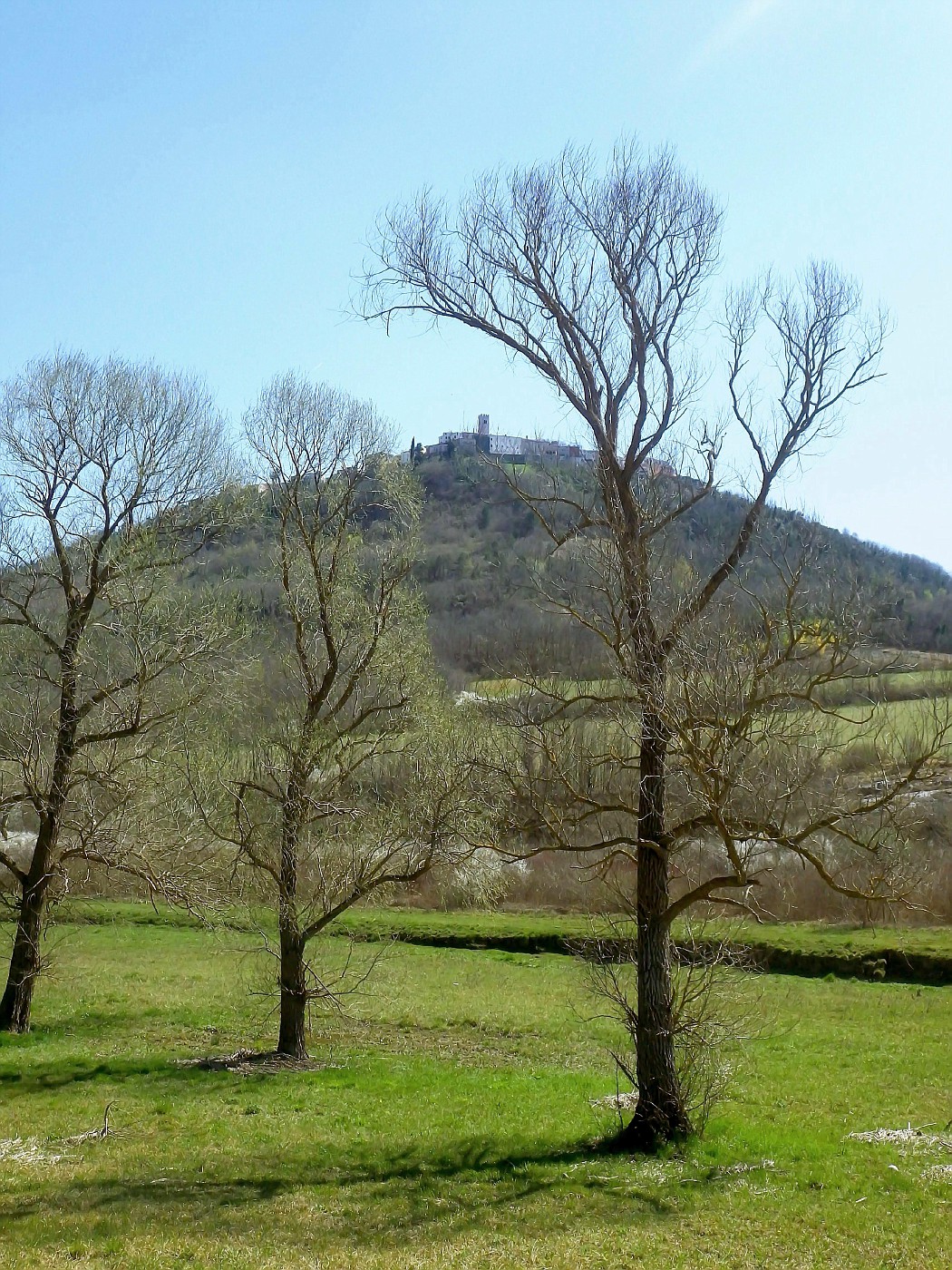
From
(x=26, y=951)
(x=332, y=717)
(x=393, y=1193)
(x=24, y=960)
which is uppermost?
(x=332, y=717)

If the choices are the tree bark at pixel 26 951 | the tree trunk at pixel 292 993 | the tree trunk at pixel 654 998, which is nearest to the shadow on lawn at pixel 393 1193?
the tree trunk at pixel 654 998

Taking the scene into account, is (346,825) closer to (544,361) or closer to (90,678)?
(90,678)

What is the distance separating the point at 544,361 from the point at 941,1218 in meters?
9.41

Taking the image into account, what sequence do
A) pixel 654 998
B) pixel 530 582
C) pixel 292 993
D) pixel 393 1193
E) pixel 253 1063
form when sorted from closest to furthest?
pixel 393 1193
pixel 654 998
pixel 530 582
pixel 253 1063
pixel 292 993

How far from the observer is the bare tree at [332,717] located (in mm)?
16219

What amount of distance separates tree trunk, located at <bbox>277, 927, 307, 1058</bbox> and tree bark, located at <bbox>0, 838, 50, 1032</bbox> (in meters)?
4.11

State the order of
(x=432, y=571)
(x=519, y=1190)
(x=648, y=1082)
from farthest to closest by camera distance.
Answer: (x=432, y=571) → (x=648, y=1082) → (x=519, y=1190)

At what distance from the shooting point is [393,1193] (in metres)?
→ 10.5

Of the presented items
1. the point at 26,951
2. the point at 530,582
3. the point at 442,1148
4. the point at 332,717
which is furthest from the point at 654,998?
the point at 26,951

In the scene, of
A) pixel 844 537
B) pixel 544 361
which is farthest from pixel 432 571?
pixel 544 361

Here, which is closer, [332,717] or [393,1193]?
[393,1193]

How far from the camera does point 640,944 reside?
37.4ft

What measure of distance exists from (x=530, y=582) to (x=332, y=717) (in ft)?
20.9

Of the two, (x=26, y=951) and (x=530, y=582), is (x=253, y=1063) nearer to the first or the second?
(x=26, y=951)
